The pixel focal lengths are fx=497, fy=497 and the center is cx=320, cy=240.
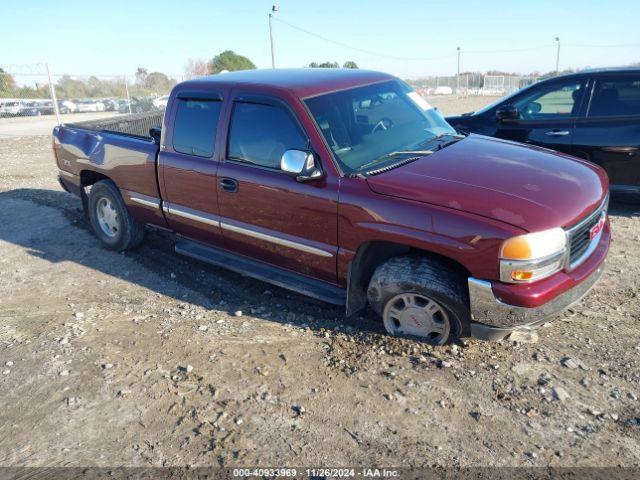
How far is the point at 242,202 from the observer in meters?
4.06

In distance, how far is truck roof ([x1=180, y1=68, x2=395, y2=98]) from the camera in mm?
3908

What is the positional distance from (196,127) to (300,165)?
4.70ft

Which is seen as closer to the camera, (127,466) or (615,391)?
(127,466)

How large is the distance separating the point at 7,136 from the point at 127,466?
1790 cm

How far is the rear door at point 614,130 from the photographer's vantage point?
18.7 feet

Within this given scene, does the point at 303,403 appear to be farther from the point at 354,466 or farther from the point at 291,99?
the point at 291,99

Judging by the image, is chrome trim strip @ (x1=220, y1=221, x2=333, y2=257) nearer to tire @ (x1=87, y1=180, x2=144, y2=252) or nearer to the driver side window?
tire @ (x1=87, y1=180, x2=144, y2=252)

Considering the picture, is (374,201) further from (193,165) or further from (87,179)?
(87,179)

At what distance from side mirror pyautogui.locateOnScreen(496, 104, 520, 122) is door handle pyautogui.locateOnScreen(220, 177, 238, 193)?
3994 mm

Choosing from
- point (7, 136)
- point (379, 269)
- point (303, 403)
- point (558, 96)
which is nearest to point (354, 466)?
point (303, 403)

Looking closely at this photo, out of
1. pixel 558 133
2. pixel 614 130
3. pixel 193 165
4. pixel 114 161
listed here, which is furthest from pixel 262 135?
pixel 614 130

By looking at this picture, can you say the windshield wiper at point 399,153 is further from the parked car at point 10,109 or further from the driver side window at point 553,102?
the parked car at point 10,109

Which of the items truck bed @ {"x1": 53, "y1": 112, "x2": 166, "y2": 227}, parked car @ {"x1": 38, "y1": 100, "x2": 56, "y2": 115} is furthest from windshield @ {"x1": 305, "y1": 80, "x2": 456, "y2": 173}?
parked car @ {"x1": 38, "y1": 100, "x2": 56, "y2": 115}

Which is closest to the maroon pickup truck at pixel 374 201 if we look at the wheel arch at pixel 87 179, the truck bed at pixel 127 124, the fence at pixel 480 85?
the wheel arch at pixel 87 179
